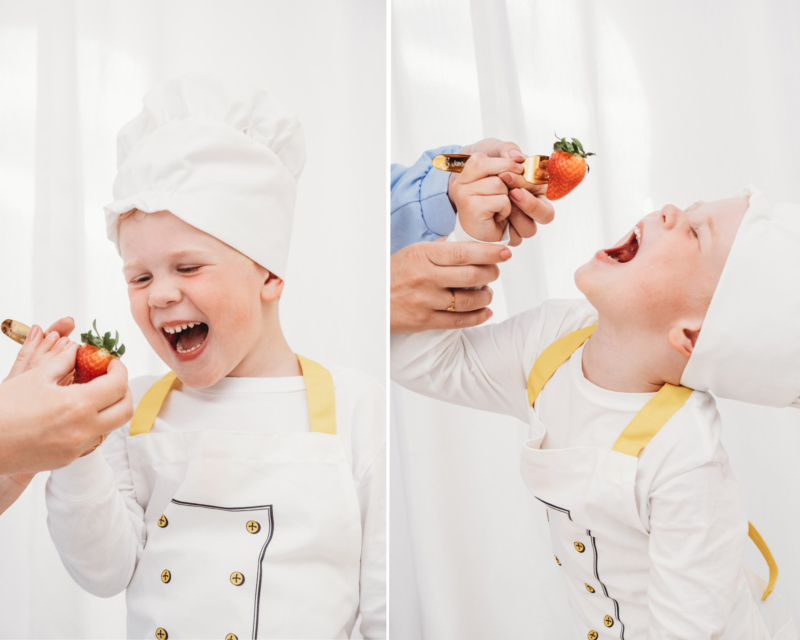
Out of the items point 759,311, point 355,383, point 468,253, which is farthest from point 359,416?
point 759,311

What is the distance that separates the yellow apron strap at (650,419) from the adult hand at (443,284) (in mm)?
231

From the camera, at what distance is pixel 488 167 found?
28.3 inches

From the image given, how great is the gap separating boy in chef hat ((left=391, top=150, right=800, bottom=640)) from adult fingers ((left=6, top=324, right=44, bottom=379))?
600mm

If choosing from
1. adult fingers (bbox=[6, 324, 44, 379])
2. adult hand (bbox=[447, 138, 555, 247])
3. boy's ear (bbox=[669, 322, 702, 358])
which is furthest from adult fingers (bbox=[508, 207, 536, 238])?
adult fingers (bbox=[6, 324, 44, 379])

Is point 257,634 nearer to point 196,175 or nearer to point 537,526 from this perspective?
point 537,526

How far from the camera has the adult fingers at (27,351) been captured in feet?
2.26

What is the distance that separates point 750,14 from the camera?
77 centimetres

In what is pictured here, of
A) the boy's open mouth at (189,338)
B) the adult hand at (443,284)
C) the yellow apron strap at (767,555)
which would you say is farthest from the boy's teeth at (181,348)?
the yellow apron strap at (767,555)

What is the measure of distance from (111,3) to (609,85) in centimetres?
Result: 71

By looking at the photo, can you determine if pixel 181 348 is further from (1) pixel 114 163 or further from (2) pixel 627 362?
(2) pixel 627 362

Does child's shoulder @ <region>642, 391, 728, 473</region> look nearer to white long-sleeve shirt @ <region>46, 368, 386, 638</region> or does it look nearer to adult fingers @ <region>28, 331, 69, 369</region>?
white long-sleeve shirt @ <region>46, 368, 386, 638</region>

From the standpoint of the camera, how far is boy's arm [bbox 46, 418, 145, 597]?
2.16ft

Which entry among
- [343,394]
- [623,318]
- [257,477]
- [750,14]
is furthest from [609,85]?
[257,477]

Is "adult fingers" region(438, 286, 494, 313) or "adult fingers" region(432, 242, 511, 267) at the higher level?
"adult fingers" region(432, 242, 511, 267)
